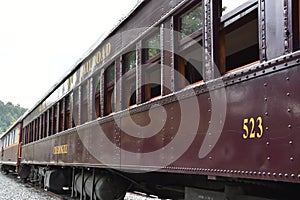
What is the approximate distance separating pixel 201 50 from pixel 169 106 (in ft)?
2.08

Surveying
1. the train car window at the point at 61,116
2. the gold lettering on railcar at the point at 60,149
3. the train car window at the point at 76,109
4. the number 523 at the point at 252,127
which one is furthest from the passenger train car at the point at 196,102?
the train car window at the point at 61,116

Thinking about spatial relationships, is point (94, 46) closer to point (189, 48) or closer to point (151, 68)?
point (151, 68)

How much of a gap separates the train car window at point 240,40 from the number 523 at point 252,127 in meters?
0.62

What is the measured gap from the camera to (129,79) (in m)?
5.63

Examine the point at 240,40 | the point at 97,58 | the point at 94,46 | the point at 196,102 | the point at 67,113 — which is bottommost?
the point at 196,102

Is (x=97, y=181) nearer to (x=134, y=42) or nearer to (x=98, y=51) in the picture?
(x=98, y=51)

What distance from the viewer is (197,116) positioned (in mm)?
3764

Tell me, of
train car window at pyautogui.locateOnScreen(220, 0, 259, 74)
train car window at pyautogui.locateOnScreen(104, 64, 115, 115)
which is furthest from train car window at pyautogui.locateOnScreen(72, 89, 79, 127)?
train car window at pyautogui.locateOnScreen(220, 0, 259, 74)

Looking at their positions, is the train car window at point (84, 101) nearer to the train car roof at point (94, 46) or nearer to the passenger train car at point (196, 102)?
the passenger train car at point (196, 102)

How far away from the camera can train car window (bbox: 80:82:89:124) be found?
7.58 metres

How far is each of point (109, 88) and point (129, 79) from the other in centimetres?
88

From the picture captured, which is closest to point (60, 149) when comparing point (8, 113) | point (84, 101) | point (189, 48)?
point (84, 101)

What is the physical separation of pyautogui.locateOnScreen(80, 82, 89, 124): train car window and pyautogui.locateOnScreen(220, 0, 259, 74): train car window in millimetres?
3424

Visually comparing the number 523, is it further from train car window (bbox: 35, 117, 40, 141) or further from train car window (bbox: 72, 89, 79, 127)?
train car window (bbox: 35, 117, 40, 141)
